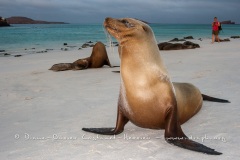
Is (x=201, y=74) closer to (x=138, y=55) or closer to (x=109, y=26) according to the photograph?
(x=138, y=55)

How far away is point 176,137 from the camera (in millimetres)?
3180

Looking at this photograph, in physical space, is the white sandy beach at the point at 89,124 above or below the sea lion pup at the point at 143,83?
below

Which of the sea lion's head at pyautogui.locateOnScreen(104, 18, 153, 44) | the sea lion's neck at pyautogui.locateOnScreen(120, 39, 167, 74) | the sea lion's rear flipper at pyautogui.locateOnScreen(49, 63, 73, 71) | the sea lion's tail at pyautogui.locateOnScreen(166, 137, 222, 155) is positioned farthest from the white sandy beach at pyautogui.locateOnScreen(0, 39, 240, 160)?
the sea lion's rear flipper at pyautogui.locateOnScreen(49, 63, 73, 71)

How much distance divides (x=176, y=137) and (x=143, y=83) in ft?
2.08

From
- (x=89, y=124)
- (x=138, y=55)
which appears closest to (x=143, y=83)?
(x=138, y=55)

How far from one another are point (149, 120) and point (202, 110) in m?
1.38

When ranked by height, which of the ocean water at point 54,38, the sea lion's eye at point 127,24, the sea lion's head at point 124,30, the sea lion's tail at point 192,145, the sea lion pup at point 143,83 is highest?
the sea lion's eye at point 127,24

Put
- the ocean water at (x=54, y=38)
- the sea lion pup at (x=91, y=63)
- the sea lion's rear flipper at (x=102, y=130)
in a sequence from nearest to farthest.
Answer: the sea lion's rear flipper at (x=102, y=130) < the sea lion pup at (x=91, y=63) < the ocean water at (x=54, y=38)

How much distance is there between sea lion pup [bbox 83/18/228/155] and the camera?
334cm

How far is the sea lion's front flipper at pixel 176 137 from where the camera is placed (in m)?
2.95

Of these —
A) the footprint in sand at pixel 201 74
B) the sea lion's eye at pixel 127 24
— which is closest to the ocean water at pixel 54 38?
the sea lion's eye at pixel 127 24

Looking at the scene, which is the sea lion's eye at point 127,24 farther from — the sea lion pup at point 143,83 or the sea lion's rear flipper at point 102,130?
the sea lion's rear flipper at point 102,130

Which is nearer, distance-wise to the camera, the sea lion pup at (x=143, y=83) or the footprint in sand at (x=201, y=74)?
the sea lion pup at (x=143, y=83)

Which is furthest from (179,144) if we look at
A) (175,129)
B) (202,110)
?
(202,110)
